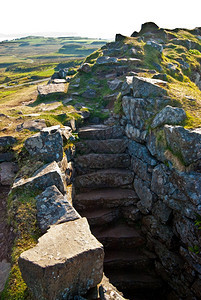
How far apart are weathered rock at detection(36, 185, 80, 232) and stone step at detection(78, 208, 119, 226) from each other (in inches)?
164

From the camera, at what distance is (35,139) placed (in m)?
9.18

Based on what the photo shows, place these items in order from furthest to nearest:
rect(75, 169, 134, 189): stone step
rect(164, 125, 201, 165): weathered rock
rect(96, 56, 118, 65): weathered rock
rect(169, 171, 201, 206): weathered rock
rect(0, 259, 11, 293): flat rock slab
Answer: rect(96, 56, 118, 65): weathered rock, rect(75, 169, 134, 189): stone step, rect(164, 125, 201, 165): weathered rock, rect(169, 171, 201, 206): weathered rock, rect(0, 259, 11, 293): flat rock slab

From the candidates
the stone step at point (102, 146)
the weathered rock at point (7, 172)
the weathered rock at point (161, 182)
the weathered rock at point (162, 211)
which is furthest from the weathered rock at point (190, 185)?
the weathered rock at point (7, 172)

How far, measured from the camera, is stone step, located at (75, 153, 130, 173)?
12086mm

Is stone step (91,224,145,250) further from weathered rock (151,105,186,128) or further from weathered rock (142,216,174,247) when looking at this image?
weathered rock (151,105,186,128)

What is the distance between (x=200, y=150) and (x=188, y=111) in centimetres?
276

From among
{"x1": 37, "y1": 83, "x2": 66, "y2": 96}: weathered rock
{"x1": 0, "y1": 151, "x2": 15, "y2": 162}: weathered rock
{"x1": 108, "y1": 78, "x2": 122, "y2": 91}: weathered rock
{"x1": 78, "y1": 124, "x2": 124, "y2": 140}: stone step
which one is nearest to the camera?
{"x1": 0, "y1": 151, "x2": 15, "y2": 162}: weathered rock

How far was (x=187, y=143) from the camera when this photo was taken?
8.46 meters

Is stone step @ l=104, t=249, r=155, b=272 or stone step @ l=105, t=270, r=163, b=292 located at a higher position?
stone step @ l=104, t=249, r=155, b=272

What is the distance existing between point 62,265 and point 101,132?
8.77m

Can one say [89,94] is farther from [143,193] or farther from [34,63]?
[34,63]

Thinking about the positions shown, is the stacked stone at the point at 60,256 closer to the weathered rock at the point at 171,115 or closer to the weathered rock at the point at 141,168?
the weathered rock at the point at 141,168

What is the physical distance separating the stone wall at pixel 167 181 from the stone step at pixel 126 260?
1.79 feet

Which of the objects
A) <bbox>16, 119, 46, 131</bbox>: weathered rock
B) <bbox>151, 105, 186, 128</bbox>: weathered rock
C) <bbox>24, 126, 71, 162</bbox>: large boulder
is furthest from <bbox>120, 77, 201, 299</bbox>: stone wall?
<bbox>16, 119, 46, 131</bbox>: weathered rock
